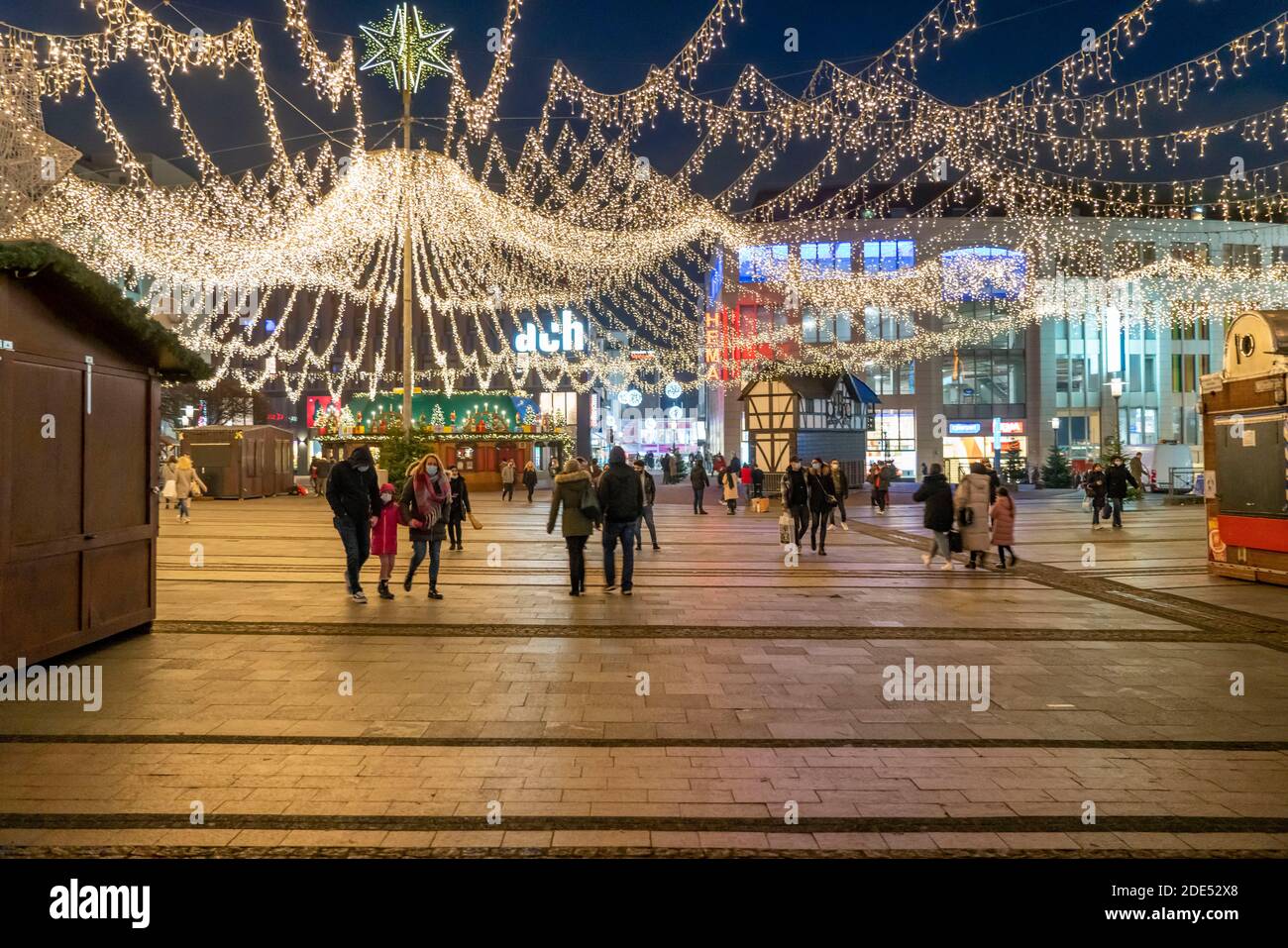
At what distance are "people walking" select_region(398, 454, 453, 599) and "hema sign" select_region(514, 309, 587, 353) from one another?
46.0 m

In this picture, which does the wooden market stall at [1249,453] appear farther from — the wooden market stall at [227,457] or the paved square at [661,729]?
the wooden market stall at [227,457]

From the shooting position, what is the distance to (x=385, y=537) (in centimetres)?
1114

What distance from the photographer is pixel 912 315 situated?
2035 inches

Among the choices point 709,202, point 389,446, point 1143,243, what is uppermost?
point 1143,243

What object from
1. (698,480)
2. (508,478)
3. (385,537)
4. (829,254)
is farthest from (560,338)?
(385,537)

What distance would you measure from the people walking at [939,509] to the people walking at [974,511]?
185 mm

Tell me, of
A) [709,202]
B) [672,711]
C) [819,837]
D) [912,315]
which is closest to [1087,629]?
[672,711]

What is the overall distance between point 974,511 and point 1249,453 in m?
3.69

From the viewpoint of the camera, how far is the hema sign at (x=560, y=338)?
186 feet

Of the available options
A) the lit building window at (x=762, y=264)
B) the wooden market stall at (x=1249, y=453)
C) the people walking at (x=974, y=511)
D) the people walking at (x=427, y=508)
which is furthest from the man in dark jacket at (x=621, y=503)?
the lit building window at (x=762, y=264)

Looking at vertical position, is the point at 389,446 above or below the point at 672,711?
above

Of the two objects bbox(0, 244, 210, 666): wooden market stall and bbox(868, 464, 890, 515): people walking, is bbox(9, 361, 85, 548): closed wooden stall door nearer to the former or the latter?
bbox(0, 244, 210, 666): wooden market stall

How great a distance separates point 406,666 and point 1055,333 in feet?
186
